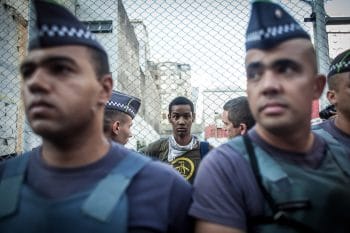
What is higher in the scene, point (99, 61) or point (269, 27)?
point (269, 27)

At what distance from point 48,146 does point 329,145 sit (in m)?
1.23

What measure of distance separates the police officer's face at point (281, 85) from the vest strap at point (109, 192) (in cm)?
58

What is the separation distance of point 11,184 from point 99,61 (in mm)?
610

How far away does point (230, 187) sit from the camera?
53.6 inches

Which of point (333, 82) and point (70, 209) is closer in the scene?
point (70, 209)

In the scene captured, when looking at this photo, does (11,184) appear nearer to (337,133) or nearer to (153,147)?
(337,133)

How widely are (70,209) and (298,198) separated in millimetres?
838

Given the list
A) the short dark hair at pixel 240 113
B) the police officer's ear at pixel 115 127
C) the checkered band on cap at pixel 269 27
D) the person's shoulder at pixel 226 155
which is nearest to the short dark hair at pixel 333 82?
the short dark hair at pixel 240 113

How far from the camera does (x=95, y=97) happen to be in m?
1.48

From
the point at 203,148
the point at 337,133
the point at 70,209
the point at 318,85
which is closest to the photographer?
the point at 70,209

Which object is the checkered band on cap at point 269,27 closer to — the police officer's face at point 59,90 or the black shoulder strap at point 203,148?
the police officer's face at point 59,90

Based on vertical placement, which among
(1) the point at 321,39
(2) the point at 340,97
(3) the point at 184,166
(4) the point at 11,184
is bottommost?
(3) the point at 184,166

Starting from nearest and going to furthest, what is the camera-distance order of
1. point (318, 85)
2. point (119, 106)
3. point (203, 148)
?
1. point (318, 85)
2. point (119, 106)
3. point (203, 148)

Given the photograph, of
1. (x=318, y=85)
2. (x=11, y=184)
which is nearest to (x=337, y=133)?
(x=318, y=85)
